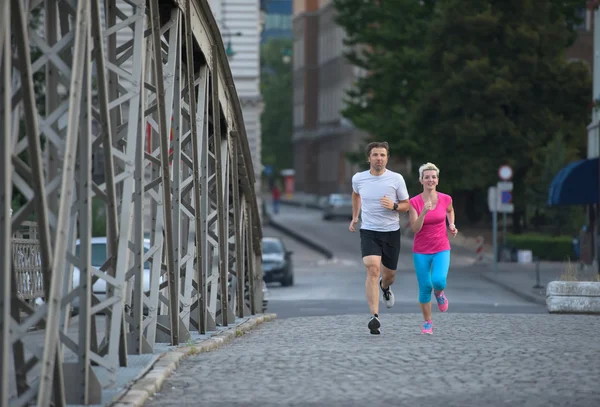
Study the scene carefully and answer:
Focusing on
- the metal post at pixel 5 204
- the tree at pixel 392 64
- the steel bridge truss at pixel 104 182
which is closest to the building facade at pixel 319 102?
the tree at pixel 392 64

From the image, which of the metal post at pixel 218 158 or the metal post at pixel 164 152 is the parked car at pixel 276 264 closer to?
the metal post at pixel 218 158

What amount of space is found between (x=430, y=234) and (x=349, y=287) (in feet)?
88.2

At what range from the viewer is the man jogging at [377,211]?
547 inches

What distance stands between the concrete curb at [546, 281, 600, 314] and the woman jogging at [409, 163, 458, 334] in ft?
21.7

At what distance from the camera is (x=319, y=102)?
440 ft

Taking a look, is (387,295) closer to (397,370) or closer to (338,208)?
(397,370)

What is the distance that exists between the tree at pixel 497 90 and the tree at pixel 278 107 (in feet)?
275

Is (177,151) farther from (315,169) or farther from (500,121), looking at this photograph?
(315,169)

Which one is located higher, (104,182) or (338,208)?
(104,182)

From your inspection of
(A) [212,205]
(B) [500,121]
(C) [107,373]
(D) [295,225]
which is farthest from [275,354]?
(D) [295,225]

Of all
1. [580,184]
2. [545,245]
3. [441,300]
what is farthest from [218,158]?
[545,245]

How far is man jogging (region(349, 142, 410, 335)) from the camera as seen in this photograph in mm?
13883

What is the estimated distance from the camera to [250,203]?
721 inches

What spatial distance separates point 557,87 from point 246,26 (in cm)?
1593
